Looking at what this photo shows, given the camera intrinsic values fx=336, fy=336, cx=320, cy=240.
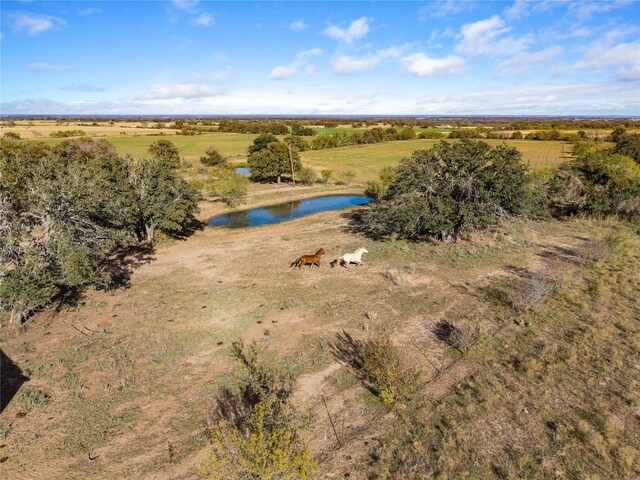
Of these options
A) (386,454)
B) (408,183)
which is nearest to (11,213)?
(386,454)

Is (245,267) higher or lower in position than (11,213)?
lower

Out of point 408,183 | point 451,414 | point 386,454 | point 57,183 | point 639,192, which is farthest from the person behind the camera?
point 639,192

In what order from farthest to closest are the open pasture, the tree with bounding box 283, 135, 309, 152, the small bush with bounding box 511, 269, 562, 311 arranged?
the open pasture < the tree with bounding box 283, 135, 309, 152 < the small bush with bounding box 511, 269, 562, 311

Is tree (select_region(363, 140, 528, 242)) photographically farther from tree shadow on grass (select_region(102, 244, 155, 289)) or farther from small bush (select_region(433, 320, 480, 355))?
tree shadow on grass (select_region(102, 244, 155, 289))

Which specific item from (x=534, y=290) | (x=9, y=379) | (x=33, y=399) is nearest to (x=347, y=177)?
(x=534, y=290)

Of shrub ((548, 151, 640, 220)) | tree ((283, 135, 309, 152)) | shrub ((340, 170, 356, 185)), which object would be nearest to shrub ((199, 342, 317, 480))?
shrub ((548, 151, 640, 220))

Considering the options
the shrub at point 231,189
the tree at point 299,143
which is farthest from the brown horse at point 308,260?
the tree at point 299,143

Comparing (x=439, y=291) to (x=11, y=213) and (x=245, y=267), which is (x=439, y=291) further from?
(x=11, y=213)
